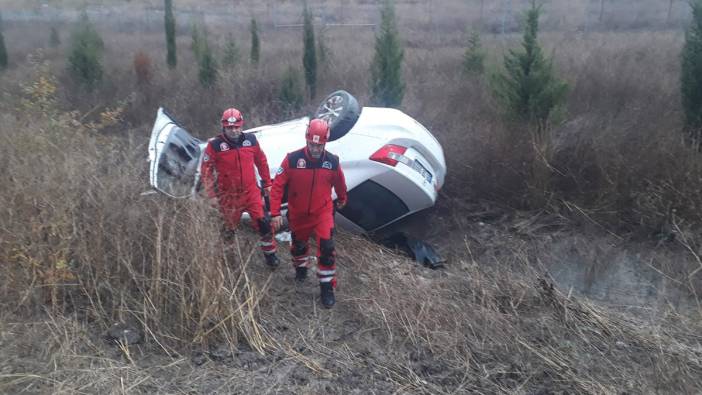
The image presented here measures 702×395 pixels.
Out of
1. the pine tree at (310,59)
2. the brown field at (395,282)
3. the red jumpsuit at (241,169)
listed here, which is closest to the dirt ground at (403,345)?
the brown field at (395,282)

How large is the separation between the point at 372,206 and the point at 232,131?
5.11ft

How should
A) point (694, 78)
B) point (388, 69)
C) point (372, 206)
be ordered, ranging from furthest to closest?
point (388, 69)
point (694, 78)
point (372, 206)

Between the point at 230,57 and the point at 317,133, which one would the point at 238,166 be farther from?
the point at 230,57

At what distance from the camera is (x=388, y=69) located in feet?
37.9

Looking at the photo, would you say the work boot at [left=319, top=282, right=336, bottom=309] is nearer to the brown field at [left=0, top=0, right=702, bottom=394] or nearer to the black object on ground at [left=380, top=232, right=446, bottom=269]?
the brown field at [left=0, top=0, right=702, bottom=394]

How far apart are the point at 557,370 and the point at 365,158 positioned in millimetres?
2762

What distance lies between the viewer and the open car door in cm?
551

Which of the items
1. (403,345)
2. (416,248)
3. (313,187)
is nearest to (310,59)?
(416,248)

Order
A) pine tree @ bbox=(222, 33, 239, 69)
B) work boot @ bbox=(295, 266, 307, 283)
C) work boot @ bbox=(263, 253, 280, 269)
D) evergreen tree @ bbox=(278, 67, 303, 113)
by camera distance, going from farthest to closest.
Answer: pine tree @ bbox=(222, 33, 239, 69) → evergreen tree @ bbox=(278, 67, 303, 113) → work boot @ bbox=(263, 253, 280, 269) → work boot @ bbox=(295, 266, 307, 283)

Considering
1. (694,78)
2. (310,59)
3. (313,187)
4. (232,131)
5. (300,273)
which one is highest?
(694,78)

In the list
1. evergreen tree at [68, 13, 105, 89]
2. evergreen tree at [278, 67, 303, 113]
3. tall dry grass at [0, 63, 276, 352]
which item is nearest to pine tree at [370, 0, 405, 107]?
evergreen tree at [278, 67, 303, 113]

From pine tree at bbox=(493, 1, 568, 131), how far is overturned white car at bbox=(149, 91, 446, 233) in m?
2.16

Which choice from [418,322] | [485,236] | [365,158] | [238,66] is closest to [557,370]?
[418,322]

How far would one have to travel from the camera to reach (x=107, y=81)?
16.1 meters
